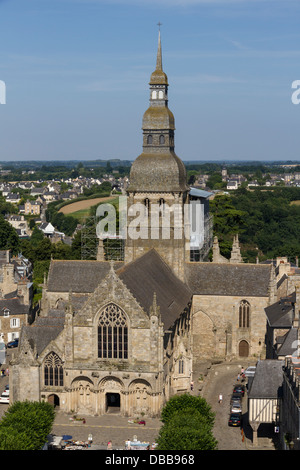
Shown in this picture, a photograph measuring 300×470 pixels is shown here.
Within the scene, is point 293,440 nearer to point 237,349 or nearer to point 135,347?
point 135,347

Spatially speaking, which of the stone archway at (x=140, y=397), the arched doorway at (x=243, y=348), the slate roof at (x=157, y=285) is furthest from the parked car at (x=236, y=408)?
the arched doorway at (x=243, y=348)

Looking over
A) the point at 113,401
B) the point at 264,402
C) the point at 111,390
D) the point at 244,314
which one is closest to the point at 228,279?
the point at 244,314

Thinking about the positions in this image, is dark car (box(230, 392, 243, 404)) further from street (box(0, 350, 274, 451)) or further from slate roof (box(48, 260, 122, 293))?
slate roof (box(48, 260, 122, 293))

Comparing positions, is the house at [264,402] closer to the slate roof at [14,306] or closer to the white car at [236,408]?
the white car at [236,408]

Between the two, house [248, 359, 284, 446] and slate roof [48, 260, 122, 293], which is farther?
slate roof [48, 260, 122, 293]

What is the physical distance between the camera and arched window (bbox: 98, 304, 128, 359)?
52438 mm

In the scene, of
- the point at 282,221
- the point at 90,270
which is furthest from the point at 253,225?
the point at 90,270

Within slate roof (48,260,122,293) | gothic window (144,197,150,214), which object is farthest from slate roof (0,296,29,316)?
gothic window (144,197,150,214)

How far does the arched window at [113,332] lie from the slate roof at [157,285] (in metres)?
2.02

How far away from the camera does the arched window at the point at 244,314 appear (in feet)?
223

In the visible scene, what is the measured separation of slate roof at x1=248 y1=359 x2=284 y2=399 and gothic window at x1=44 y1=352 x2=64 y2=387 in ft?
47.5

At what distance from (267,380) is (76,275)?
93.7 ft
